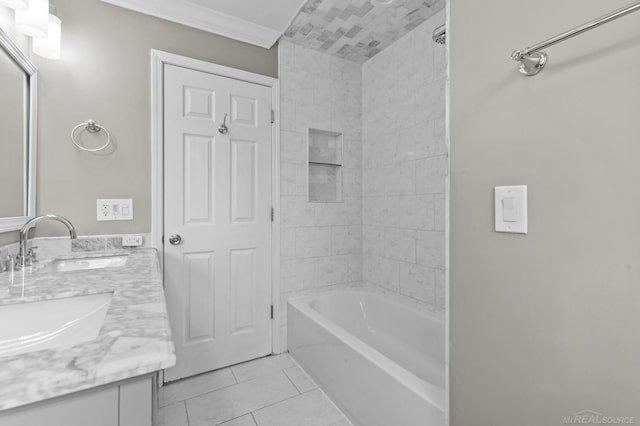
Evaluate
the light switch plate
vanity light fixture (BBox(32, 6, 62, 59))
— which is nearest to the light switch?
the light switch plate

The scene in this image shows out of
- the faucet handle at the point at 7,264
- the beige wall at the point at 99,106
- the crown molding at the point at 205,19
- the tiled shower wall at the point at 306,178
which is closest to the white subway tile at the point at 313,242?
the tiled shower wall at the point at 306,178

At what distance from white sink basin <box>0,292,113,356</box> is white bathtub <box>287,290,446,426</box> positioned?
45.2 inches

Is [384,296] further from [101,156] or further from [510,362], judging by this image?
[101,156]

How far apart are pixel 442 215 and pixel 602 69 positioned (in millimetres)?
1353

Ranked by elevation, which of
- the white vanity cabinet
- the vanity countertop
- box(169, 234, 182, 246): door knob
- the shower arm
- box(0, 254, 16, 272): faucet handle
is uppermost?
the shower arm

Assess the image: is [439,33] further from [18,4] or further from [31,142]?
[31,142]

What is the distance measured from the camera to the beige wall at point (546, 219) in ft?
1.91

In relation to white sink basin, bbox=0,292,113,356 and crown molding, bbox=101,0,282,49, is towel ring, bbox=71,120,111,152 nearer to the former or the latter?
crown molding, bbox=101,0,282,49

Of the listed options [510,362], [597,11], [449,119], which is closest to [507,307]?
[510,362]

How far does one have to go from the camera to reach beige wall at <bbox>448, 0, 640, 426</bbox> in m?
0.58

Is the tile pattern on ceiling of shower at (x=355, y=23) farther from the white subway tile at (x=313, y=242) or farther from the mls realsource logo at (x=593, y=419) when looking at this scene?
the mls realsource logo at (x=593, y=419)

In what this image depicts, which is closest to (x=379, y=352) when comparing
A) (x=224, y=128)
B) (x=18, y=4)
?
(x=224, y=128)

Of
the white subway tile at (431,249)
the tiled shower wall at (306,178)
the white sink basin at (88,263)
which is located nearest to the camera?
the white sink basin at (88,263)

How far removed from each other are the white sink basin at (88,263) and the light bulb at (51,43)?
105 cm
